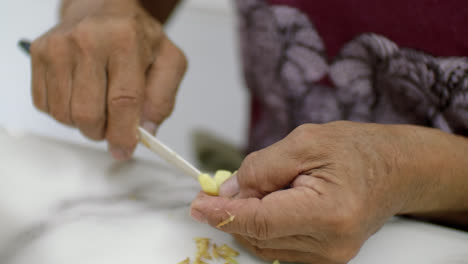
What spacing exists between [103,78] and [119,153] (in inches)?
3.6

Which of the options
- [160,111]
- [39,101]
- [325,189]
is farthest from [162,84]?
[325,189]

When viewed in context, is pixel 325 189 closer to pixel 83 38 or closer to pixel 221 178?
pixel 221 178

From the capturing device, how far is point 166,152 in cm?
44

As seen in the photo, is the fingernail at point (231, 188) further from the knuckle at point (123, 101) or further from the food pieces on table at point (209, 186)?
the knuckle at point (123, 101)

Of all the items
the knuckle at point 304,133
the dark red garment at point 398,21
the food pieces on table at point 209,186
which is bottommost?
the food pieces on table at point 209,186

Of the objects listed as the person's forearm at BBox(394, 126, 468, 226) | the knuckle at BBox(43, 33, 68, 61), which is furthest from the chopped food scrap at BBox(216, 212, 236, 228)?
the knuckle at BBox(43, 33, 68, 61)

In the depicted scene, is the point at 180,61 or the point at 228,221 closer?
the point at 228,221

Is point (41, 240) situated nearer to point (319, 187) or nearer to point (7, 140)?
point (7, 140)

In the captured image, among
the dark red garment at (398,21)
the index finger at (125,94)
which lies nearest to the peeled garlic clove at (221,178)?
the index finger at (125,94)

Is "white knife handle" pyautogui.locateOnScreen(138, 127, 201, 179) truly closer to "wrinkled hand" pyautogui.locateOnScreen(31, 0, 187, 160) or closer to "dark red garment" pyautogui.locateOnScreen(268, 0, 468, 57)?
"wrinkled hand" pyautogui.locateOnScreen(31, 0, 187, 160)

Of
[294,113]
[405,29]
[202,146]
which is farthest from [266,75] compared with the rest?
[202,146]

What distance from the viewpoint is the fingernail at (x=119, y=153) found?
0.47 meters

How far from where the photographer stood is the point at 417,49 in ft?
1.47

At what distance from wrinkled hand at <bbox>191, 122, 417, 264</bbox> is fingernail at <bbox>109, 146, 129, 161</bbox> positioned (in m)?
0.15
